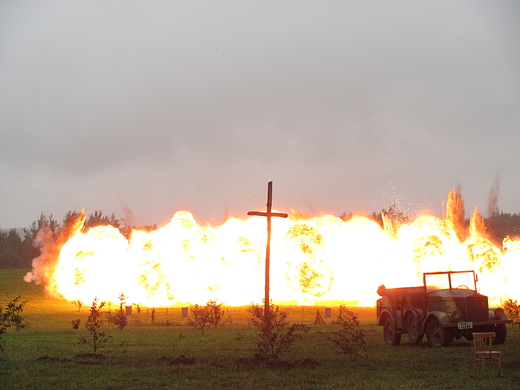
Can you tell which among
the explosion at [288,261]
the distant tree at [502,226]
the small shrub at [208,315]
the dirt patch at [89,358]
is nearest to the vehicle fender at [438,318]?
Answer: the dirt patch at [89,358]

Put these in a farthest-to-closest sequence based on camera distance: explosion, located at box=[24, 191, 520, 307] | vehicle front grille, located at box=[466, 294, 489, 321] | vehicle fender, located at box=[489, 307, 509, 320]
Result: explosion, located at box=[24, 191, 520, 307] → vehicle fender, located at box=[489, 307, 509, 320] → vehicle front grille, located at box=[466, 294, 489, 321]

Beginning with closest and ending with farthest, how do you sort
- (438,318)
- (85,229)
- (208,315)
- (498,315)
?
(438,318), (498,315), (208,315), (85,229)

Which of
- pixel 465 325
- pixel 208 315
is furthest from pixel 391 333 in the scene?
pixel 208 315

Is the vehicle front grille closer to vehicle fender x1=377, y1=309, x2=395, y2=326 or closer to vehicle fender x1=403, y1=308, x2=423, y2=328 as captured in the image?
vehicle fender x1=403, y1=308, x2=423, y2=328

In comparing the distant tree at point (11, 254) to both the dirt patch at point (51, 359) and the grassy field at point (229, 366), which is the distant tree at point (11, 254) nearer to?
the grassy field at point (229, 366)

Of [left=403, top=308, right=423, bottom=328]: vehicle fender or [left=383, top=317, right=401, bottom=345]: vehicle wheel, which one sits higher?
[left=403, top=308, right=423, bottom=328]: vehicle fender

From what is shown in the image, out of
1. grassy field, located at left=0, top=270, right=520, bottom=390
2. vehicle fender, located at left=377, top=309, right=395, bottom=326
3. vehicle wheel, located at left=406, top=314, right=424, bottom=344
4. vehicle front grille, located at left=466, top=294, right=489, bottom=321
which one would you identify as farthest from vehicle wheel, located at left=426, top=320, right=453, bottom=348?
vehicle fender, located at left=377, top=309, right=395, bottom=326

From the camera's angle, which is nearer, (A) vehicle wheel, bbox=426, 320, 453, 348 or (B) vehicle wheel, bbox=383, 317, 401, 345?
(A) vehicle wheel, bbox=426, 320, 453, 348

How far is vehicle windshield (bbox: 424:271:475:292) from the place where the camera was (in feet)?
80.8

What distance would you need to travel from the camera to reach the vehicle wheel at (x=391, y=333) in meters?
25.2

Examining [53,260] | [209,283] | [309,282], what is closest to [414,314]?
[309,282]

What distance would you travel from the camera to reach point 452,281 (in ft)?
81.1

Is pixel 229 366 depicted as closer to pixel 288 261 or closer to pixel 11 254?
pixel 288 261

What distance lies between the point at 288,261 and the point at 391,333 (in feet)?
102
